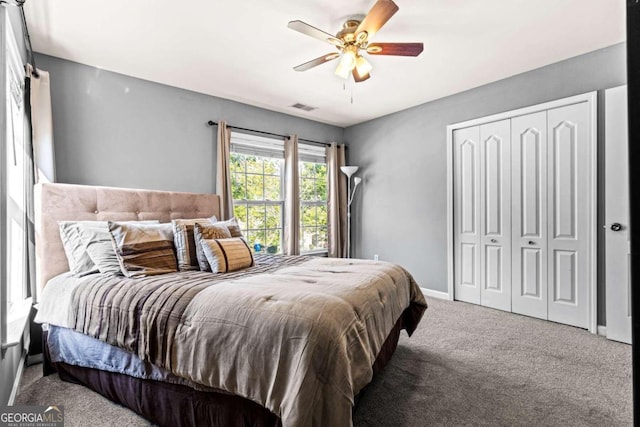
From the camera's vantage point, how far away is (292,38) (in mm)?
2777

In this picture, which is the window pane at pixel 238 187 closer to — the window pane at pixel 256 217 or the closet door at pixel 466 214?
the window pane at pixel 256 217

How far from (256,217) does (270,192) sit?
1.38 feet

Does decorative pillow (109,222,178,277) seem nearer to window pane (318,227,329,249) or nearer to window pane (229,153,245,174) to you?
window pane (229,153,245,174)

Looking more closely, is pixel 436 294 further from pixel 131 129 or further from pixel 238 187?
pixel 131 129

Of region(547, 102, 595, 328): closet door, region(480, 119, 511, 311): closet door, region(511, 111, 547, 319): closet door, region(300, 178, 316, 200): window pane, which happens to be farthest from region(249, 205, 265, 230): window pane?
region(547, 102, 595, 328): closet door

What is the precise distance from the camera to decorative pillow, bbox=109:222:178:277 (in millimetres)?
2264

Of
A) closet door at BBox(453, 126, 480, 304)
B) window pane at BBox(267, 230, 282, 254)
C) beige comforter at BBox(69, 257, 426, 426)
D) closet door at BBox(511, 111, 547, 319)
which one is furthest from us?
window pane at BBox(267, 230, 282, 254)

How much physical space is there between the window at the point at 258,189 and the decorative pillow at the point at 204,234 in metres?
1.54

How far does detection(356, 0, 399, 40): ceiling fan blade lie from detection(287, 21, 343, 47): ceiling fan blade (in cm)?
18

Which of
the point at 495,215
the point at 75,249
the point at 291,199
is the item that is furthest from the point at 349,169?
the point at 75,249

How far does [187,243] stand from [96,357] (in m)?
0.93

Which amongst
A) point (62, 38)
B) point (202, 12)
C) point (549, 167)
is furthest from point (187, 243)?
point (549, 167)

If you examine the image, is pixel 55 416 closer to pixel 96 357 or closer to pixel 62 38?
pixel 96 357

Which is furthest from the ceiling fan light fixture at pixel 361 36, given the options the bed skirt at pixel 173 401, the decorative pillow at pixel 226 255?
the bed skirt at pixel 173 401
